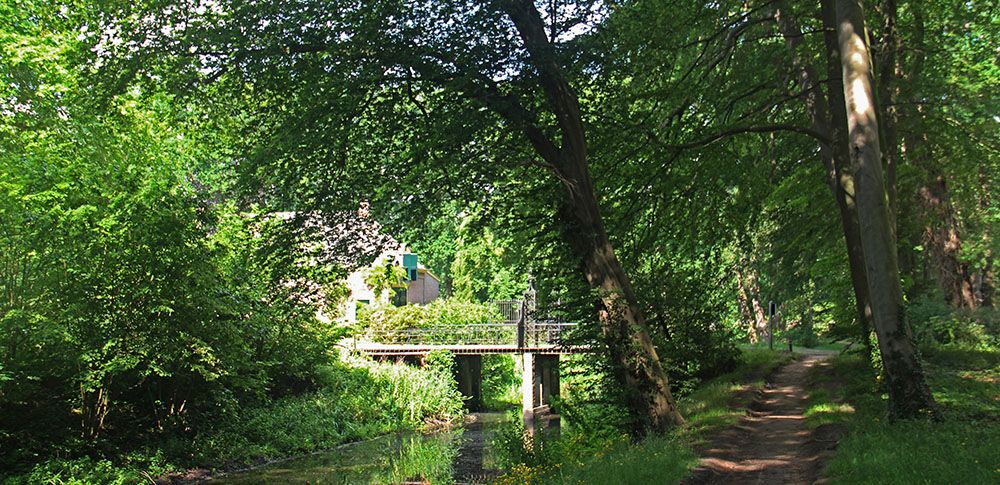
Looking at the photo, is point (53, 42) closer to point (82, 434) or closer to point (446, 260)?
point (82, 434)

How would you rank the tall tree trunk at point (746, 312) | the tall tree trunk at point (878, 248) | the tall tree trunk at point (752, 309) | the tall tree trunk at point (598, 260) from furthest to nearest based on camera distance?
the tall tree trunk at point (752, 309) < the tall tree trunk at point (746, 312) < the tall tree trunk at point (598, 260) < the tall tree trunk at point (878, 248)

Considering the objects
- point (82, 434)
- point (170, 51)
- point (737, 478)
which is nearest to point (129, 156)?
point (82, 434)

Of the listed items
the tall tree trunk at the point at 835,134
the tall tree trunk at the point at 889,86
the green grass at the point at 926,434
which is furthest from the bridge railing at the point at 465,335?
the green grass at the point at 926,434

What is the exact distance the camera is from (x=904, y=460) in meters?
7.81

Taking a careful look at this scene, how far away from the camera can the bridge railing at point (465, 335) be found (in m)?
37.8

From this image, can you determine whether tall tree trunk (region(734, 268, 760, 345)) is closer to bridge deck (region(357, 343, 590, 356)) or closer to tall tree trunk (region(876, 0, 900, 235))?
bridge deck (region(357, 343, 590, 356))

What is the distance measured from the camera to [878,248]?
35.2ft

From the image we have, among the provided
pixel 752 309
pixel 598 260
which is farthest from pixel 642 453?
pixel 752 309

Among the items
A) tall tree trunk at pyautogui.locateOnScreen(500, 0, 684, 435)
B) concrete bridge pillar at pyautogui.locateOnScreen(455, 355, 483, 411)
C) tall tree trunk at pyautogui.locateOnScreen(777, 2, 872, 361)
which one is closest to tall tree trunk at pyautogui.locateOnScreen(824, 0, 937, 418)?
tall tree trunk at pyautogui.locateOnScreen(777, 2, 872, 361)

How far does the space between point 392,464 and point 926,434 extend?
1468 cm

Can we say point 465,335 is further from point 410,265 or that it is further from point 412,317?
point 410,265

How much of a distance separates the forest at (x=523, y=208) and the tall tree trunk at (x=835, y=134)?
7cm

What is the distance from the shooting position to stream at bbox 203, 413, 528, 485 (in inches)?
733

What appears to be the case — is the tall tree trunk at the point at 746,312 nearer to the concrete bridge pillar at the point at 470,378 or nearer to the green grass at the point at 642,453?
the concrete bridge pillar at the point at 470,378
